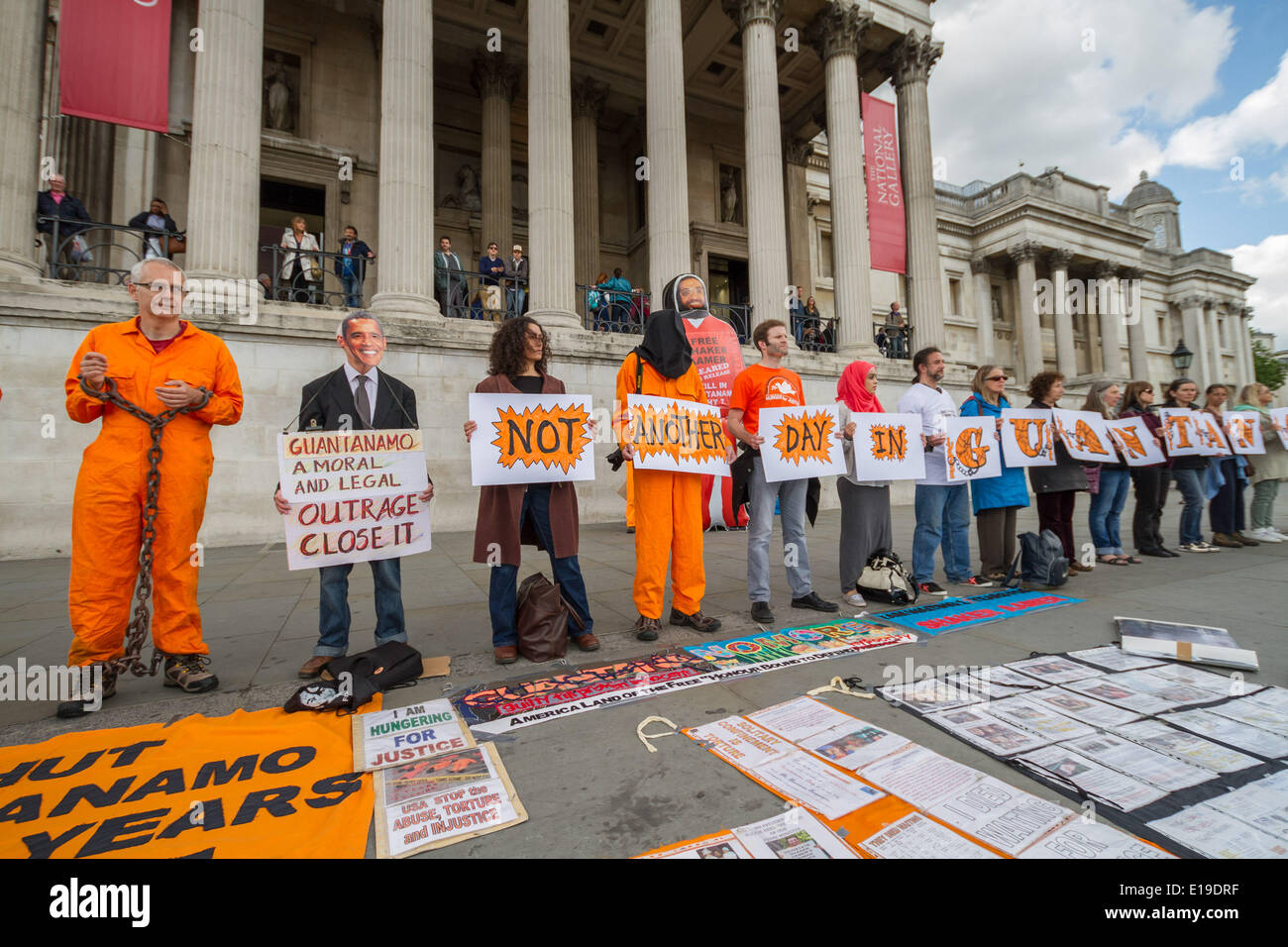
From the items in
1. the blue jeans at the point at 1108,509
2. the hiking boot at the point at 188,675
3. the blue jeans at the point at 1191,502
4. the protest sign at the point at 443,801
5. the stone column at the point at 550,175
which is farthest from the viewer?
the stone column at the point at 550,175

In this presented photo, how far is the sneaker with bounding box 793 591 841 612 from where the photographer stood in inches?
162

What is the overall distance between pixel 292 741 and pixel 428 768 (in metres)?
0.70

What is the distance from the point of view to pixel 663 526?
3.65m

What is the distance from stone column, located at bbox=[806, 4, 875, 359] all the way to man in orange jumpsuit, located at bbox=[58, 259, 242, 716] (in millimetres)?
13648

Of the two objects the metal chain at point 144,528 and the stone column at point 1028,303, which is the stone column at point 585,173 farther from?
the stone column at point 1028,303

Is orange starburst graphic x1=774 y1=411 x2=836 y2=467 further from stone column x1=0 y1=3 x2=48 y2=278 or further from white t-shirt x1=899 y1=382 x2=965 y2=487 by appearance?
stone column x1=0 y1=3 x2=48 y2=278

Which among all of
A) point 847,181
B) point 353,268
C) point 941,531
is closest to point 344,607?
point 941,531

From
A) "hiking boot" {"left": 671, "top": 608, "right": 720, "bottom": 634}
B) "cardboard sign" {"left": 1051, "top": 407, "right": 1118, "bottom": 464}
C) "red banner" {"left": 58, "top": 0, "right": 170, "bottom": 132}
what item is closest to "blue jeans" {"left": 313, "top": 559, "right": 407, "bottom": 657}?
"hiking boot" {"left": 671, "top": 608, "right": 720, "bottom": 634}

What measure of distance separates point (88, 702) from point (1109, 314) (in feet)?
148

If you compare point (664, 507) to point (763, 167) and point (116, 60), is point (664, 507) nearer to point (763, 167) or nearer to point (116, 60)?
point (116, 60)

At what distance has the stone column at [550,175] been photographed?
10.6m

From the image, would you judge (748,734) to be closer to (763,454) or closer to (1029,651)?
(1029,651)

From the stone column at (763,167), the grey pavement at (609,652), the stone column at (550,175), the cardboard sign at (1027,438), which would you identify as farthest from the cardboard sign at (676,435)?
the stone column at (763,167)

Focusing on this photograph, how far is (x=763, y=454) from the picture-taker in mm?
4082
